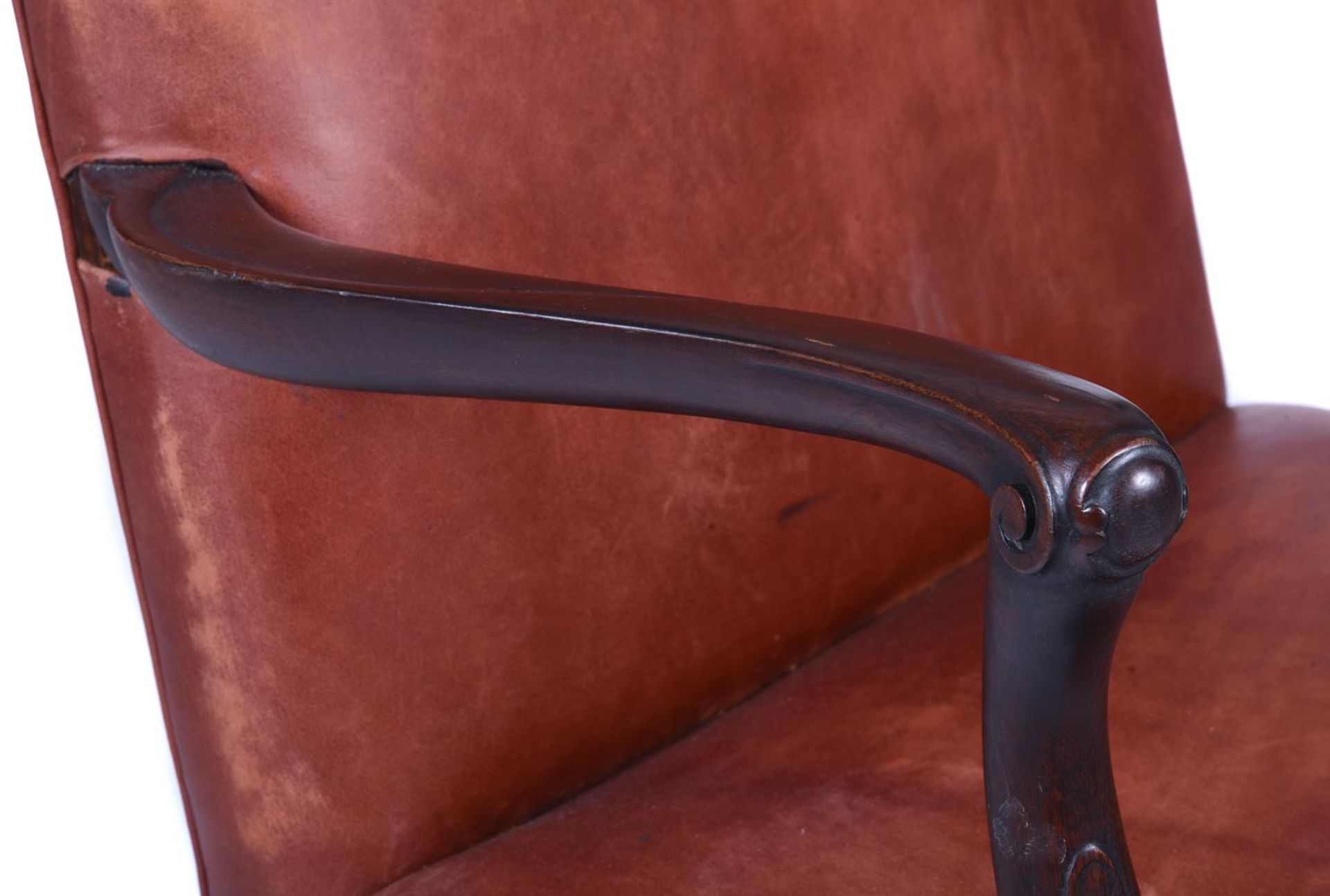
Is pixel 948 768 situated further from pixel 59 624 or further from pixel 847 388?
pixel 59 624

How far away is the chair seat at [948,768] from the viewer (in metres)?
0.46

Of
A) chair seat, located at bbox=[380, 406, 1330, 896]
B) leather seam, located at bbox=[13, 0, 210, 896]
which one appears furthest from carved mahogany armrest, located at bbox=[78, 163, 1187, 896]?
chair seat, located at bbox=[380, 406, 1330, 896]

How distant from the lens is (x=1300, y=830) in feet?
1.50

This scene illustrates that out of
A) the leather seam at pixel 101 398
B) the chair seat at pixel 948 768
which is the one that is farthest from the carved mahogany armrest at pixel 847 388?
the chair seat at pixel 948 768

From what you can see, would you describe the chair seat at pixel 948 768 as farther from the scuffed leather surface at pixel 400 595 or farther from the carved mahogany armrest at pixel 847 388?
the carved mahogany armrest at pixel 847 388

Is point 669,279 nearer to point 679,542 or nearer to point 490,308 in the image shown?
point 679,542

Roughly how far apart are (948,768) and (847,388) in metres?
0.25

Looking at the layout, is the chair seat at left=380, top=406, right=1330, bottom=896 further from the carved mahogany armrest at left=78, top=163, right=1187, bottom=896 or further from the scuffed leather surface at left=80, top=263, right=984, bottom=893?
the carved mahogany armrest at left=78, top=163, right=1187, bottom=896

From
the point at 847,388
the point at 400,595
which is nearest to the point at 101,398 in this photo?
the point at 400,595

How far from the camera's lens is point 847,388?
0.32m

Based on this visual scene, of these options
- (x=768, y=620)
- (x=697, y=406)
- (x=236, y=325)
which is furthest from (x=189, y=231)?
(x=768, y=620)

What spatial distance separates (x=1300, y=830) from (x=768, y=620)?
245mm

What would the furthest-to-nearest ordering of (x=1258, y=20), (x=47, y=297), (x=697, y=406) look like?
(x=1258, y=20), (x=47, y=297), (x=697, y=406)

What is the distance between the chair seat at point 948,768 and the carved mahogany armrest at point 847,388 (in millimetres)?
150
